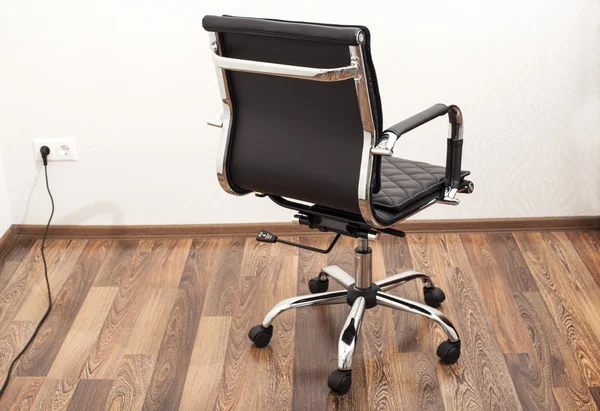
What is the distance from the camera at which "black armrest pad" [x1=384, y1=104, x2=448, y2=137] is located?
83.2 inches

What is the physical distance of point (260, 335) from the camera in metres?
2.60

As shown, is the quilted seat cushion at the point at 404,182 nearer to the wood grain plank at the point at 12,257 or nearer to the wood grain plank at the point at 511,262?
the wood grain plank at the point at 511,262

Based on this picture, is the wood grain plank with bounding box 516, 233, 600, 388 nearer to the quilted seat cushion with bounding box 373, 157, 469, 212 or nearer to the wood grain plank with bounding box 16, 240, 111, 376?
the quilted seat cushion with bounding box 373, 157, 469, 212

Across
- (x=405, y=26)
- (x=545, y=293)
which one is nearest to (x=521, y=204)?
(x=545, y=293)

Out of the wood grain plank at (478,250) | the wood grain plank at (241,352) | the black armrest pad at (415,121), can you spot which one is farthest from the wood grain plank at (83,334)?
the wood grain plank at (478,250)

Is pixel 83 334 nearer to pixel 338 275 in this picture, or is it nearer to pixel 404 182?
pixel 338 275

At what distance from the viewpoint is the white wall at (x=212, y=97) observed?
3.05 meters

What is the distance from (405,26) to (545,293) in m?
1.07

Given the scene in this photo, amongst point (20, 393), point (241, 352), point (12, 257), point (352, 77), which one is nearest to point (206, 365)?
point (241, 352)

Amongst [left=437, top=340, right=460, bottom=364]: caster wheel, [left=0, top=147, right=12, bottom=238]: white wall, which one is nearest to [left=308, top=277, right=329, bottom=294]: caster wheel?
[left=437, top=340, right=460, bottom=364]: caster wheel

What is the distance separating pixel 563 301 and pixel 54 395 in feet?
5.45

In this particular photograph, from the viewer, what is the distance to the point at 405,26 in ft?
10.0

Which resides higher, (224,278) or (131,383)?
(131,383)

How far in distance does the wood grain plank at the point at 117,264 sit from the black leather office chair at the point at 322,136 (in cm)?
86
